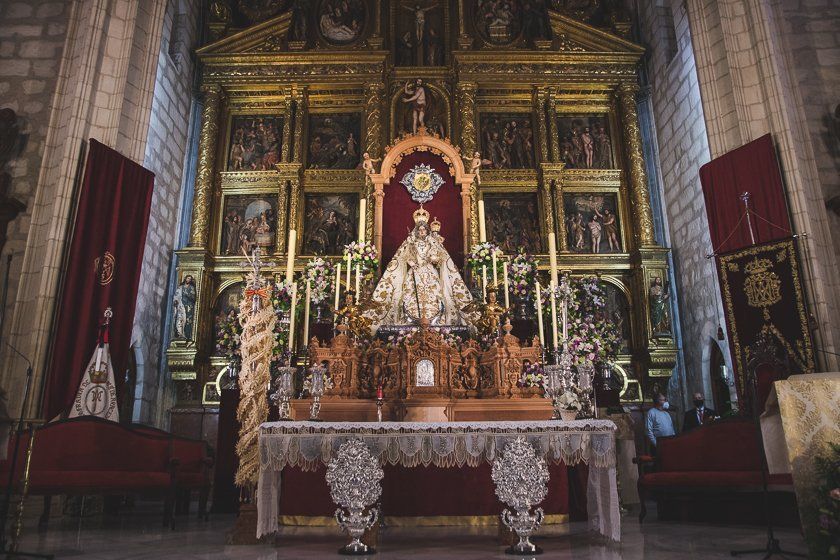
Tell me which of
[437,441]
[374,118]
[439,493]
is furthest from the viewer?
[374,118]

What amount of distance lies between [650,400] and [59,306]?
9.10 meters

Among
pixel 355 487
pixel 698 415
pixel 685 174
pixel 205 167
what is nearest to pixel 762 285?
pixel 698 415

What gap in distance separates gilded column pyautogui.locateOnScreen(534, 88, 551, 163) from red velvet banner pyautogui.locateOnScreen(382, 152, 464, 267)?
2060mm

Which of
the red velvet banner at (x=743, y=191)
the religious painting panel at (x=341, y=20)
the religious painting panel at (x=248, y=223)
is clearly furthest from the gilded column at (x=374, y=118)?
the red velvet banner at (x=743, y=191)

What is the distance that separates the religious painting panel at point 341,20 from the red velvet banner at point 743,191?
777 cm

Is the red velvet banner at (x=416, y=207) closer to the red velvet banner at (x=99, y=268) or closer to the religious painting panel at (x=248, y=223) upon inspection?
the religious painting panel at (x=248, y=223)

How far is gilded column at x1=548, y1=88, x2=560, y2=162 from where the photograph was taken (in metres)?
11.9

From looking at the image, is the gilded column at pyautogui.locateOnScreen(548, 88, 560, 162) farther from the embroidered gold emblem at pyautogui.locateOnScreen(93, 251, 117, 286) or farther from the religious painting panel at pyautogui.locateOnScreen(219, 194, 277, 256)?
the embroidered gold emblem at pyautogui.locateOnScreen(93, 251, 117, 286)

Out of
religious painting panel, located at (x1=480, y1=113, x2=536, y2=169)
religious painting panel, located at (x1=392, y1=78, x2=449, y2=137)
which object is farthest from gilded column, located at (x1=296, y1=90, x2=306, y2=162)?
religious painting panel, located at (x1=480, y1=113, x2=536, y2=169)

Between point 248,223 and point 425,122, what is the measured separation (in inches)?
160

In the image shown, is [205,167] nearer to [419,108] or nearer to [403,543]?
[419,108]

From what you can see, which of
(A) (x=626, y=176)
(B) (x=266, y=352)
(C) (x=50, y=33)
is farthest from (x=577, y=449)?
(C) (x=50, y=33)

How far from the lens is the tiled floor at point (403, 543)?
4406 mm

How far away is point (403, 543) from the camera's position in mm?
5016
